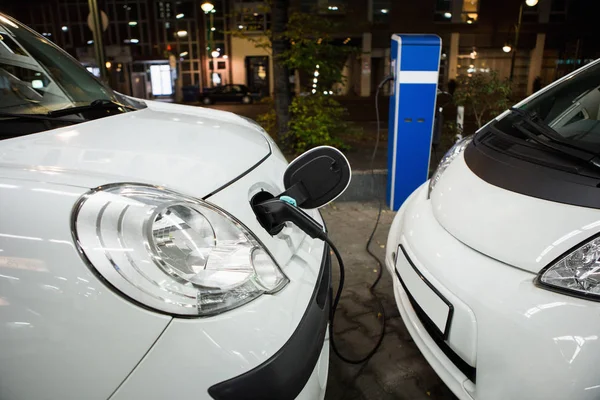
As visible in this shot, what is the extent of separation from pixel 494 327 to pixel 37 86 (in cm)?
202

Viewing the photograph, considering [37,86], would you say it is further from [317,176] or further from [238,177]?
[317,176]

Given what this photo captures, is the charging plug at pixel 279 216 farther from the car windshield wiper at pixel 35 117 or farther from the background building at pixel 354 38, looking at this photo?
the background building at pixel 354 38

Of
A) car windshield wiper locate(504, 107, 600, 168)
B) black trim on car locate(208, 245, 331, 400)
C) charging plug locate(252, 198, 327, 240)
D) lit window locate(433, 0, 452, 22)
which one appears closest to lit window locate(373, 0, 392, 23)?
lit window locate(433, 0, 452, 22)

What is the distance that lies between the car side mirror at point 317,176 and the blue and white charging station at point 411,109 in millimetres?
2868

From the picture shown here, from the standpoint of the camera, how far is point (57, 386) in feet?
2.75

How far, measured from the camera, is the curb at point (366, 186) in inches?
187

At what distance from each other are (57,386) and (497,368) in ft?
4.06

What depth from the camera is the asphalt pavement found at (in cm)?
191

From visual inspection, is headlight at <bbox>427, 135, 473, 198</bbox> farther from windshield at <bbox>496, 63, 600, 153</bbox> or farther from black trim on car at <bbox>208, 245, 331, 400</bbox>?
black trim on car at <bbox>208, 245, 331, 400</bbox>

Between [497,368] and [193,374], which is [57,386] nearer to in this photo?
[193,374]

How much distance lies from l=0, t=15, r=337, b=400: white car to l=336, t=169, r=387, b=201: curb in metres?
3.42

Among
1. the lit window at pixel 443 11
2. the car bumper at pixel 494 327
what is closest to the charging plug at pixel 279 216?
the car bumper at pixel 494 327

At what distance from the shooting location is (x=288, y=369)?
1.02m

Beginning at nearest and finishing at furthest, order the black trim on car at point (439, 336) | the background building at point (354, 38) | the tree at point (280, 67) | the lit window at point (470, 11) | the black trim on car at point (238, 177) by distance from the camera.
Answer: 1. the black trim on car at point (238, 177)
2. the black trim on car at point (439, 336)
3. the tree at point (280, 67)
4. the background building at point (354, 38)
5. the lit window at point (470, 11)
